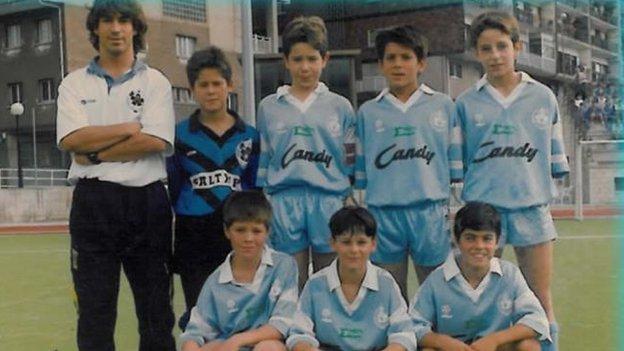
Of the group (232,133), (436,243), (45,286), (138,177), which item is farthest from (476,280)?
(45,286)

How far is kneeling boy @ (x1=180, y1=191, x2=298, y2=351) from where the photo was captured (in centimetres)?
242

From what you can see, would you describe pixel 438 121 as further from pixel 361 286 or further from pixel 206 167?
pixel 206 167

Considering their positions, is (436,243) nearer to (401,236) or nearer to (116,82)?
(401,236)

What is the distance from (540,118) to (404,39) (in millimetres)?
552

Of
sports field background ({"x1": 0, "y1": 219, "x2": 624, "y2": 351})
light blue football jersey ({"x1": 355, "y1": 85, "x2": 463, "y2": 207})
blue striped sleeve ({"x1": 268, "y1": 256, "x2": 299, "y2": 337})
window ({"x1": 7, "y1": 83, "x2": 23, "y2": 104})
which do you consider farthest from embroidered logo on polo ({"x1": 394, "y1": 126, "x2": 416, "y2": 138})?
window ({"x1": 7, "y1": 83, "x2": 23, "y2": 104})

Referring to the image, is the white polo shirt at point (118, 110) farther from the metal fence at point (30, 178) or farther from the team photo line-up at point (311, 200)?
the metal fence at point (30, 178)

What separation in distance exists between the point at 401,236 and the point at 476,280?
29 cm

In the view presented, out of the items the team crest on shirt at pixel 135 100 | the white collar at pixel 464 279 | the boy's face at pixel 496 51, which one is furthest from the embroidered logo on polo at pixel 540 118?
the team crest on shirt at pixel 135 100

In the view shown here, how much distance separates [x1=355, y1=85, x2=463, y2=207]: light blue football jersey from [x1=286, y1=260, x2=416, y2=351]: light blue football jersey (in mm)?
300

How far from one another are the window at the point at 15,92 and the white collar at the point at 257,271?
529 centimetres

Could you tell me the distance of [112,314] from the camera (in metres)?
2.51

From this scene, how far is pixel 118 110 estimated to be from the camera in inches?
97.5

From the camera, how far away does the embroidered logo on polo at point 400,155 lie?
8.29 ft

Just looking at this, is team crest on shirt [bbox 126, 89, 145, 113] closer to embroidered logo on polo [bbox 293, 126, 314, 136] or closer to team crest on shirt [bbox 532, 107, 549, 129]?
embroidered logo on polo [bbox 293, 126, 314, 136]
